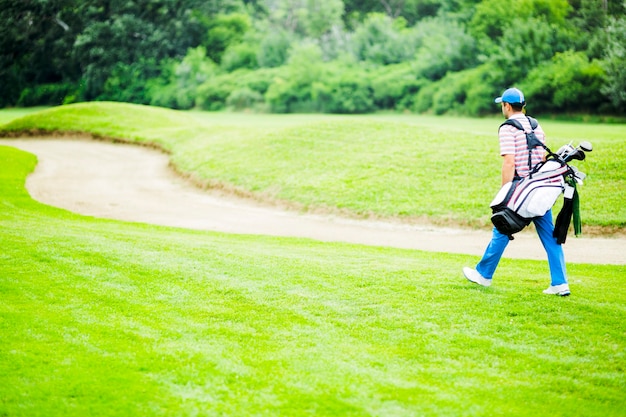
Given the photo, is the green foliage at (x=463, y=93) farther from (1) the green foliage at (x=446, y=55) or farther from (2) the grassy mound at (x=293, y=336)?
(2) the grassy mound at (x=293, y=336)

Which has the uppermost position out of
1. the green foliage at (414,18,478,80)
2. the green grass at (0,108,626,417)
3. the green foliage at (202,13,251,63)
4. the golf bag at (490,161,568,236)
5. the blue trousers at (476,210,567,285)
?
the green foliage at (202,13,251,63)

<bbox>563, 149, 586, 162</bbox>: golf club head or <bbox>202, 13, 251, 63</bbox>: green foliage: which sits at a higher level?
<bbox>202, 13, 251, 63</bbox>: green foliage

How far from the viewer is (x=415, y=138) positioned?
2245 centimetres

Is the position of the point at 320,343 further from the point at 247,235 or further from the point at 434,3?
the point at 434,3

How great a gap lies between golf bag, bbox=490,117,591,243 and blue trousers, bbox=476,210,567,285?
0.12 metres

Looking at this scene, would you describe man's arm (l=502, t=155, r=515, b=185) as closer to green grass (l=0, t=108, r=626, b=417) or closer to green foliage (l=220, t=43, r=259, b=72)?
green grass (l=0, t=108, r=626, b=417)

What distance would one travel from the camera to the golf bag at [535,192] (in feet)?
24.6

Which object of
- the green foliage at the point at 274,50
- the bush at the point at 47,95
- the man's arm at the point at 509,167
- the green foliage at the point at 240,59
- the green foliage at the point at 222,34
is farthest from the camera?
the green foliage at the point at 222,34

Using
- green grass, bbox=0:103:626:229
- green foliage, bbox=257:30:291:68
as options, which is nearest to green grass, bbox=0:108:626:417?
green grass, bbox=0:103:626:229

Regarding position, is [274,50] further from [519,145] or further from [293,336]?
[293,336]

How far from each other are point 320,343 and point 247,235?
7.75 meters

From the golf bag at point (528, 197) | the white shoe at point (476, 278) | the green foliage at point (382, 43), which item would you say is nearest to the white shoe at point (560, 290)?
the white shoe at point (476, 278)

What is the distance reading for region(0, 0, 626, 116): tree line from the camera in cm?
3444

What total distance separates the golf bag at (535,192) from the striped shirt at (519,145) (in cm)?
5
